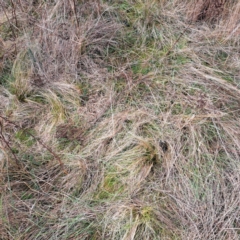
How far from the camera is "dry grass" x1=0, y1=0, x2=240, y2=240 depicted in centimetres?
159

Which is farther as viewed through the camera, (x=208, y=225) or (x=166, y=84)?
(x=166, y=84)

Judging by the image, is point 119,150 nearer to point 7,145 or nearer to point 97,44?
point 7,145

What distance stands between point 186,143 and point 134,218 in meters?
0.47

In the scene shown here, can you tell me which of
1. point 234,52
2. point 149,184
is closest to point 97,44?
point 234,52

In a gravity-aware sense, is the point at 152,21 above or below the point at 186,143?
above

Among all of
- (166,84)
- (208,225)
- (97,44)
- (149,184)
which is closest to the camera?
(208,225)

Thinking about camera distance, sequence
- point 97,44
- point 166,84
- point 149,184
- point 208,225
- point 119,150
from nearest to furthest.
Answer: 1. point 208,225
2. point 149,184
3. point 119,150
4. point 166,84
5. point 97,44

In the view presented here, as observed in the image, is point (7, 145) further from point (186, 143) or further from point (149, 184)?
point (186, 143)

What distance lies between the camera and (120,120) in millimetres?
1912

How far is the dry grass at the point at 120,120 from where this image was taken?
159 cm

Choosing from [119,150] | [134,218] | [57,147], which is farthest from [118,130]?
[134,218]

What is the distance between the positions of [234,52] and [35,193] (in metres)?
1.38

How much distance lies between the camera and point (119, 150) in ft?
5.89

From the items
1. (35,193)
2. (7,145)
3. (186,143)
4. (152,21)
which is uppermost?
(152,21)
